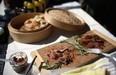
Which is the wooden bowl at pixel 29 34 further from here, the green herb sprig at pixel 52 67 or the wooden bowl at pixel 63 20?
the green herb sprig at pixel 52 67

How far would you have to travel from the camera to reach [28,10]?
1.30 m

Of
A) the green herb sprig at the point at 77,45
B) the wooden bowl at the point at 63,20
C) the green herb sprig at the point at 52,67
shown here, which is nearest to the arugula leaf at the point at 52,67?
the green herb sprig at the point at 52,67

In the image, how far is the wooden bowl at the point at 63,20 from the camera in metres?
1.09

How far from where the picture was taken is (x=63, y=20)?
1.11 m

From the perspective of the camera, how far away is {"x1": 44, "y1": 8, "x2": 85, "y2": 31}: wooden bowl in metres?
1.09

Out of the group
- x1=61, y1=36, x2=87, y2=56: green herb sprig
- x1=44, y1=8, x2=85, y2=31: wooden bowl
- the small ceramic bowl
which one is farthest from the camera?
x1=44, y1=8, x2=85, y2=31: wooden bowl

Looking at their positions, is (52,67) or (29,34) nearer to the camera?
(52,67)

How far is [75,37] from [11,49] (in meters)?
0.33

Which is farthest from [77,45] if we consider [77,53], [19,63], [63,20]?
[19,63]

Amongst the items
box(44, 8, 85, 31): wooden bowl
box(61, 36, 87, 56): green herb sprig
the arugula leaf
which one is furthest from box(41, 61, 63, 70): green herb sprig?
box(44, 8, 85, 31): wooden bowl

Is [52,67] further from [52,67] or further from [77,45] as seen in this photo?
[77,45]

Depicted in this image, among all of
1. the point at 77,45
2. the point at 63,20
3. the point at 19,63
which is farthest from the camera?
the point at 63,20

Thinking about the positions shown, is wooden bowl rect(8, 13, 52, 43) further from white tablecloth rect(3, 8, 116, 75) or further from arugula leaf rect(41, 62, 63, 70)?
arugula leaf rect(41, 62, 63, 70)

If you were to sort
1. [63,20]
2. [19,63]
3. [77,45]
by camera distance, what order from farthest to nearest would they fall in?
[63,20] < [77,45] < [19,63]
